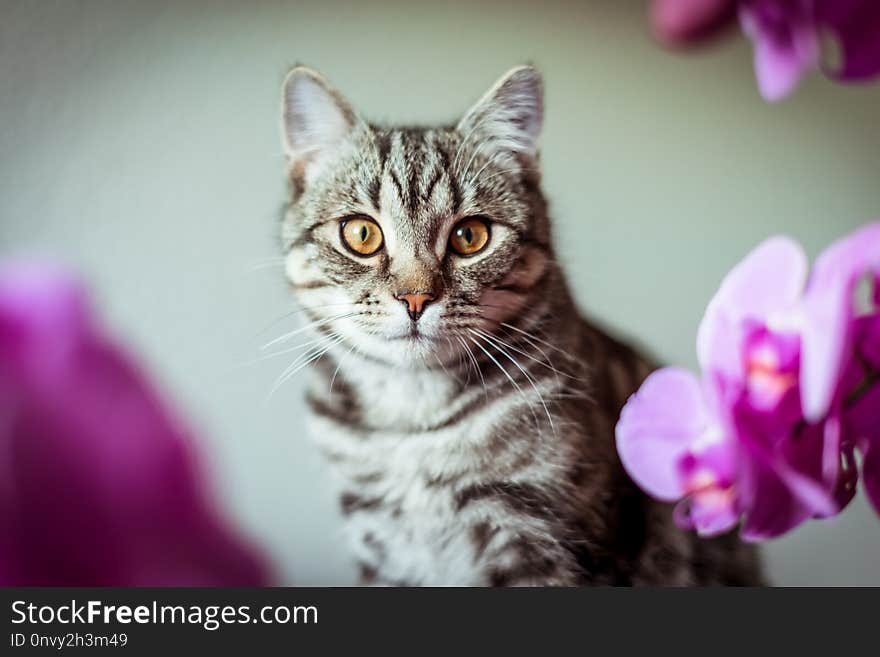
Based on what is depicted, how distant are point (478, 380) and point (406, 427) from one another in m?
0.10

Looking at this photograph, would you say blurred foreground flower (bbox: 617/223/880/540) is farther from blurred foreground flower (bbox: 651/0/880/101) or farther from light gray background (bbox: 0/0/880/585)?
light gray background (bbox: 0/0/880/585)

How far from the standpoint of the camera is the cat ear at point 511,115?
0.93 m

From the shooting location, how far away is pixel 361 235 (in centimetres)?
92

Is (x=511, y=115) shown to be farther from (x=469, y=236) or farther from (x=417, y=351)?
(x=417, y=351)

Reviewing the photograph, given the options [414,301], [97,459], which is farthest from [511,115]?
[97,459]

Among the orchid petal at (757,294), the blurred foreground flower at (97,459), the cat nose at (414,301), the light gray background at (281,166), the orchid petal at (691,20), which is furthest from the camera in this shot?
the light gray background at (281,166)

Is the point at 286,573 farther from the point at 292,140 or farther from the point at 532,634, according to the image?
the point at 292,140

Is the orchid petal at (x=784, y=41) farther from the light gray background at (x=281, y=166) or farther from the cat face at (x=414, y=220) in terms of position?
the light gray background at (x=281, y=166)

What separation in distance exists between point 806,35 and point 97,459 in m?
0.54

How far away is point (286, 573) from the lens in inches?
39.9

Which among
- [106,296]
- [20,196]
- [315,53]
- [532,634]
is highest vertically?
[315,53]

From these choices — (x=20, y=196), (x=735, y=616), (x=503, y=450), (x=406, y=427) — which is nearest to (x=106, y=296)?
(x=20, y=196)

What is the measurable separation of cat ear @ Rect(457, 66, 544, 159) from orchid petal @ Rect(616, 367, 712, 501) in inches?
22.8

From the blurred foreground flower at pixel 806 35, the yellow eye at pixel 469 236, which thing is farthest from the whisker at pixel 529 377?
the blurred foreground flower at pixel 806 35
